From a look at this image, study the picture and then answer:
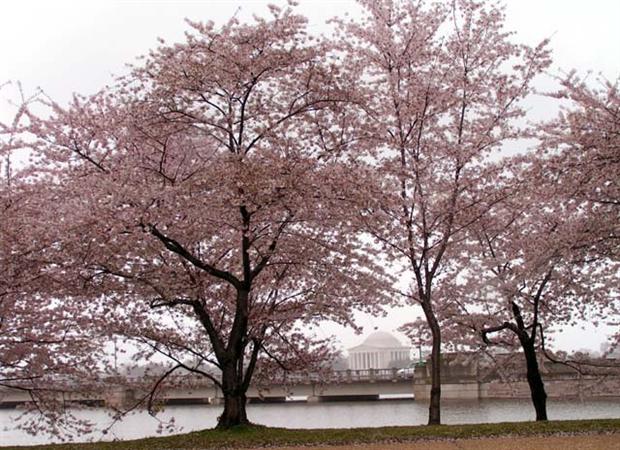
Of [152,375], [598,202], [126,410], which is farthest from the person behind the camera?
[152,375]

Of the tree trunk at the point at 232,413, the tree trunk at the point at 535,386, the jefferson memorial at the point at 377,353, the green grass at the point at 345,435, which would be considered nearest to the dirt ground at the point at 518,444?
the green grass at the point at 345,435

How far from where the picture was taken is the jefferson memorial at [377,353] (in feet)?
367

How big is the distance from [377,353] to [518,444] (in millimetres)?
102936

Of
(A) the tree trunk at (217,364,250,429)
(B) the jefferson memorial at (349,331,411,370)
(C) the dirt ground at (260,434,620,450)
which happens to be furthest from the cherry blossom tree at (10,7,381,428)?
Answer: (B) the jefferson memorial at (349,331,411,370)

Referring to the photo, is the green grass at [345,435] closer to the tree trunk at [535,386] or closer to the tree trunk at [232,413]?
the tree trunk at [232,413]

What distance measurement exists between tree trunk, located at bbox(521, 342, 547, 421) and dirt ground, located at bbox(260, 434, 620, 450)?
234 inches

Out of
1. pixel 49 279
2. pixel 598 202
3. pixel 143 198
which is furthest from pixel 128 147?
pixel 598 202

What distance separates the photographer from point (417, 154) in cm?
1930

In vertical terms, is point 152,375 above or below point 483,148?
below

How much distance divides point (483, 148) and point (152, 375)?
38.9ft

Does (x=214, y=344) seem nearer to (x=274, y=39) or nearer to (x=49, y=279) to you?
(x=49, y=279)

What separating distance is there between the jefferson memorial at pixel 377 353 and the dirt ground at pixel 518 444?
9567 centimetres

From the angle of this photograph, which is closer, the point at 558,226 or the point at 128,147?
the point at 128,147

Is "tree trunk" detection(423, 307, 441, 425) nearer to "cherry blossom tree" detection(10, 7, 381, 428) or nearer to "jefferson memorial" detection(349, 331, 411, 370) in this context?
"cherry blossom tree" detection(10, 7, 381, 428)
